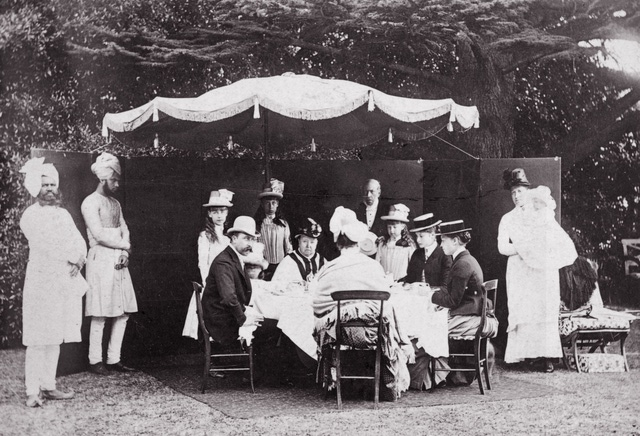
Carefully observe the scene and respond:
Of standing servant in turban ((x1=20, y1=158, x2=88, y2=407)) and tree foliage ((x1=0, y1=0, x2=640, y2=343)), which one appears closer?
standing servant in turban ((x1=20, y1=158, x2=88, y2=407))

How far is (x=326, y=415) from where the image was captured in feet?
18.6

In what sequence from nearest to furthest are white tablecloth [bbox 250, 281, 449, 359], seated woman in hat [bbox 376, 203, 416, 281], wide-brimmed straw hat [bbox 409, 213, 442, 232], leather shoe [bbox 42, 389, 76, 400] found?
leather shoe [bbox 42, 389, 76, 400]
white tablecloth [bbox 250, 281, 449, 359]
wide-brimmed straw hat [bbox 409, 213, 442, 232]
seated woman in hat [bbox 376, 203, 416, 281]

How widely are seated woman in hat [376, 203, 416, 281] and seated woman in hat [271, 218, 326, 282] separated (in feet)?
3.23

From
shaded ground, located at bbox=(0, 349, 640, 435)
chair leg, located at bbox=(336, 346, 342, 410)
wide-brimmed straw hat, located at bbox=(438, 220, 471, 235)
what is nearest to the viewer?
shaded ground, located at bbox=(0, 349, 640, 435)

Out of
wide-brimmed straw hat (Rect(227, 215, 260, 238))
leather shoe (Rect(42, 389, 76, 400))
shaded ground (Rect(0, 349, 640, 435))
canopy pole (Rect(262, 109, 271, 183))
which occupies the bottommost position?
shaded ground (Rect(0, 349, 640, 435))

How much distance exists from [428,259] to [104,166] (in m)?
3.26

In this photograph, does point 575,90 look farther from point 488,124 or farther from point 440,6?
point 440,6

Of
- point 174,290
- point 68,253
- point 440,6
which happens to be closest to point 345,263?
point 68,253

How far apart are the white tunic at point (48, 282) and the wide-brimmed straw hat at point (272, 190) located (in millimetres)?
2648

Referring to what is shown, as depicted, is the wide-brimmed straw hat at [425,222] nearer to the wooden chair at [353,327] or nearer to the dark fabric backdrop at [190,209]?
the dark fabric backdrop at [190,209]

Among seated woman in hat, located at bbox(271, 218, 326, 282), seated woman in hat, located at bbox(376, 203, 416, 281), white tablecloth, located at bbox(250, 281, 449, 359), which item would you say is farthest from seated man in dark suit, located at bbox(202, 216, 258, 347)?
seated woman in hat, located at bbox(376, 203, 416, 281)

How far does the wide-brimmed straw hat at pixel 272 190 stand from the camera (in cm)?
848

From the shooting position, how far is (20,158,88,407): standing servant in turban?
590 centimetres

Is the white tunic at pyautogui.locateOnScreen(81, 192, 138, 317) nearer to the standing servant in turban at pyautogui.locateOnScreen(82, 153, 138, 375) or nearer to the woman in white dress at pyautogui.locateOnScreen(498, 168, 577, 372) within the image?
the standing servant in turban at pyautogui.locateOnScreen(82, 153, 138, 375)
